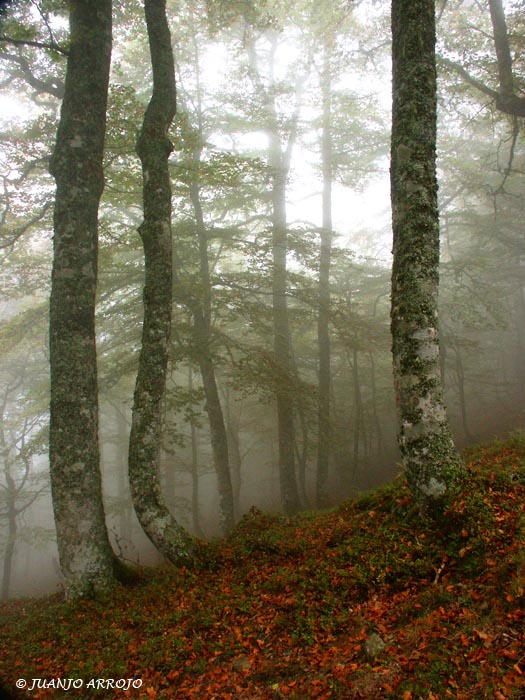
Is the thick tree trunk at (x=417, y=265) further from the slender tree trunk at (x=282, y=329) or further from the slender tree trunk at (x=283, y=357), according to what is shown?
the slender tree trunk at (x=283, y=357)

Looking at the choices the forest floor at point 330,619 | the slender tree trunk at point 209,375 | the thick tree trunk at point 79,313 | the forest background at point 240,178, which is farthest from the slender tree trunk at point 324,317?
the forest floor at point 330,619

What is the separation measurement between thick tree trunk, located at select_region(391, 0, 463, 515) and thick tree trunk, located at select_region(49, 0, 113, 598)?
15.2 ft

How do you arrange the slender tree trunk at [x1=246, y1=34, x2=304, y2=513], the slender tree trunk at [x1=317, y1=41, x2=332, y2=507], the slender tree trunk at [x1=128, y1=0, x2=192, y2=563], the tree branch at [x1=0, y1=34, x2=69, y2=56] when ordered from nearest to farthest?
the slender tree trunk at [x1=128, y1=0, x2=192, y2=563] < the tree branch at [x1=0, y1=34, x2=69, y2=56] < the slender tree trunk at [x1=246, y1=34, x2=304, y2=513] < the slender tree trunk at [x1=317, y1=41, x2=332, y2=507]

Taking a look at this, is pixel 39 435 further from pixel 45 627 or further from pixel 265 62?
pixel 265 62

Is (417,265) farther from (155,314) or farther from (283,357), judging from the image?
(283,357)

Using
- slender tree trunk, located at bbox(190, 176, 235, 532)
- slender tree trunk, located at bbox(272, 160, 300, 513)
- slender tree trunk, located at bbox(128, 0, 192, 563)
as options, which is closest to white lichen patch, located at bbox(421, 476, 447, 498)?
slender tree trunk, located at bbox(128, 0, 192, 563)

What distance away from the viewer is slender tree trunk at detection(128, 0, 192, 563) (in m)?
6.13

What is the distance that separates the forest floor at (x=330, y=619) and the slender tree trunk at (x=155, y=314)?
2.94 ft

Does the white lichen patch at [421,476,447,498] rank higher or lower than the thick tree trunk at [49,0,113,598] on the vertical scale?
lower

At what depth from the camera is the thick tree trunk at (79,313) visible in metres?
6.21

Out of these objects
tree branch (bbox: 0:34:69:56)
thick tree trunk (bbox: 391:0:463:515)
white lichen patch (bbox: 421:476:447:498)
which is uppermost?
tree branch (bbox: 0:34:69:56)

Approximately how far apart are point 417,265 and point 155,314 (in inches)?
158

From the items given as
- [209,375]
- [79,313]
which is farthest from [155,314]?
[209,375]

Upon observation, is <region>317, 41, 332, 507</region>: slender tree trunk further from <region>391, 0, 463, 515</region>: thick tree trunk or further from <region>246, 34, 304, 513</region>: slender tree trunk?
<region>391, 0, 463, 515</region>: thick tree trunk
